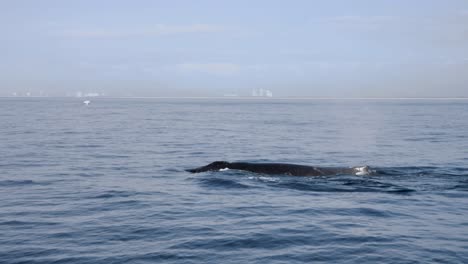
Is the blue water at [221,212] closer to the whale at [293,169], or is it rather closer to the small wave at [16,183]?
the small wave at [16,183]

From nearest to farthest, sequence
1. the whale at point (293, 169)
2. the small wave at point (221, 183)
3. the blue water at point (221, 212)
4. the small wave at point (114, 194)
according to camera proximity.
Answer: the blue water at point (221, 212), the small wave at point (114, 194), the small wave at point (221, 183), the whale at point (293, 169)

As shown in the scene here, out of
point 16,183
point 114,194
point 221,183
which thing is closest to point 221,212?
point 114,194

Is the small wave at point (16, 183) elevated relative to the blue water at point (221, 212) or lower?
elevated

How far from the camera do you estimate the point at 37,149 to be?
33.9 metres

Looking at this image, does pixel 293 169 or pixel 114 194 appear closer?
pixel 114 194

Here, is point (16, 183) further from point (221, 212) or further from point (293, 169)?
point (293, 169)

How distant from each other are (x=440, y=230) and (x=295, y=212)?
3.81 meters

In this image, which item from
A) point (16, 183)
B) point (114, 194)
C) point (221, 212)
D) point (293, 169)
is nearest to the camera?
point (221, 212)

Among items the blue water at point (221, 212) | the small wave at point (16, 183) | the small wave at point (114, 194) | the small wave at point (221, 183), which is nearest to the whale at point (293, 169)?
the blue water at point (221, 212)

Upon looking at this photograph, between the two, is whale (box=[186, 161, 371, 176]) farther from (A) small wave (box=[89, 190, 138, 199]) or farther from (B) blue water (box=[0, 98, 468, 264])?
(A) small wave (box=[89, 190, 138, 199])

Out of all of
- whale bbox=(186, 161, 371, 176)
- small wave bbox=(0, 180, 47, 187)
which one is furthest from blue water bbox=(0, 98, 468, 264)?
whale bbox=(186, 161, 371, 176)

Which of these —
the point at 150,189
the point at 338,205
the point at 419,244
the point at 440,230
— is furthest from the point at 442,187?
the point at 150,189

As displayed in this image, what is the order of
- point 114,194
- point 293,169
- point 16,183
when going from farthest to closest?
1. point 293,169
2. point 16,183
3. point 114,194

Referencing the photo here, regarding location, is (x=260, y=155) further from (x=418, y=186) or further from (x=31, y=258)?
(x=31, y=258)
